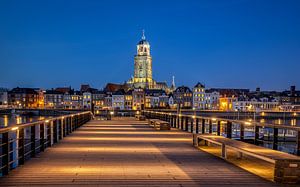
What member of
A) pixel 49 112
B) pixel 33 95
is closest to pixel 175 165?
pixel 49 112

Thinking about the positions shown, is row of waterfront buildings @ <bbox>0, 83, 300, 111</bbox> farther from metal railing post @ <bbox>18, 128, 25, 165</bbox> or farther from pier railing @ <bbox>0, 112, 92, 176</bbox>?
metal railing post @ <bbox>18, 128, 25, 165</bbox>

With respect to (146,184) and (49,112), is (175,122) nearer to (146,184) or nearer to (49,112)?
(146,184)

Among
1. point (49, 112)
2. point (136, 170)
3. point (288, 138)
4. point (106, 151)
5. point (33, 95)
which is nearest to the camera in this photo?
point (136, 170)

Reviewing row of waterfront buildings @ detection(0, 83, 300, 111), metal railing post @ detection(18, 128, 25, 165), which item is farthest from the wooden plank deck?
row of waterfront buildings @ detection(0, 83, 300, 111)

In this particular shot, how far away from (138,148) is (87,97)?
16245 cm

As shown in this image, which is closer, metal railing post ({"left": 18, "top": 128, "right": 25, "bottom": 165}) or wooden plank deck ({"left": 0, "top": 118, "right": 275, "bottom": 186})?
wooden plank deck ({"left": 0, "top": 118, "right": 275, "bottom": 186})

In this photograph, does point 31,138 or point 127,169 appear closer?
point 127,169

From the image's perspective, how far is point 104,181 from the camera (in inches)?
291

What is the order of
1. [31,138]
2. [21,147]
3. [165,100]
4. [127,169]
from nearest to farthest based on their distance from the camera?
[127,169], [21,147], [31,138], [165,100]

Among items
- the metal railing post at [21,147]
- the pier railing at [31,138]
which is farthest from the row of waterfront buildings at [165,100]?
the metal railing post at [21,147]

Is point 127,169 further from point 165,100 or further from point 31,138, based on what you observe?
point 165,100

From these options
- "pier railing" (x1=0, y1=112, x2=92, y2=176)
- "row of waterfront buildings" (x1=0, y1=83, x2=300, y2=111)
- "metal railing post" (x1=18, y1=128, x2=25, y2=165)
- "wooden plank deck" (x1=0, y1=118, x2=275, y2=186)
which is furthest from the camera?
"row of waterfront buildings" (x1=0, y1=83, x2=300, y2=111)

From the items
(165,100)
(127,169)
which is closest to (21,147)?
(127,169)

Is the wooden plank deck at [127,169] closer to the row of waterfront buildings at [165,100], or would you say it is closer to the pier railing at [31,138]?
the pier railing at [31,138]
